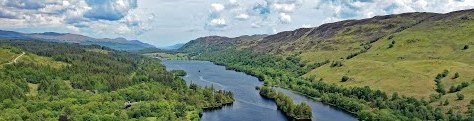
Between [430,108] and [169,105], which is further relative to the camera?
[169,105]

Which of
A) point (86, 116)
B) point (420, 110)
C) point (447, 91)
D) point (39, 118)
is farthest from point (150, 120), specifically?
point (447, 91)

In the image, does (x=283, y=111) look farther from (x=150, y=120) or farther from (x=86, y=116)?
(x=86, y=116)

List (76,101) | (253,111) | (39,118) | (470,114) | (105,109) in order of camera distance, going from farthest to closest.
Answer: (253,111) → (76,101) → (105,109) → (470,114) → (39,118)

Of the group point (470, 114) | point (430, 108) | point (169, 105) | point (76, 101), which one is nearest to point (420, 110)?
point (430, 108)

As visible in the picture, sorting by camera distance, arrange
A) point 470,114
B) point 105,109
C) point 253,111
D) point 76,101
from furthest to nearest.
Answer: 1. point 253,111
2. point 76,101
3. point 105,109
4. point 470,114

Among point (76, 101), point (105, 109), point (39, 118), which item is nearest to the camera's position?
point (39, 118)

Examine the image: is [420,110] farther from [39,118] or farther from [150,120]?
[39,118]

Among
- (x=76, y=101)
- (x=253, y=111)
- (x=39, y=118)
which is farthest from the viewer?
(x=253, y=111)

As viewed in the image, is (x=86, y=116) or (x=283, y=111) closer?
(x=86, y=116)
